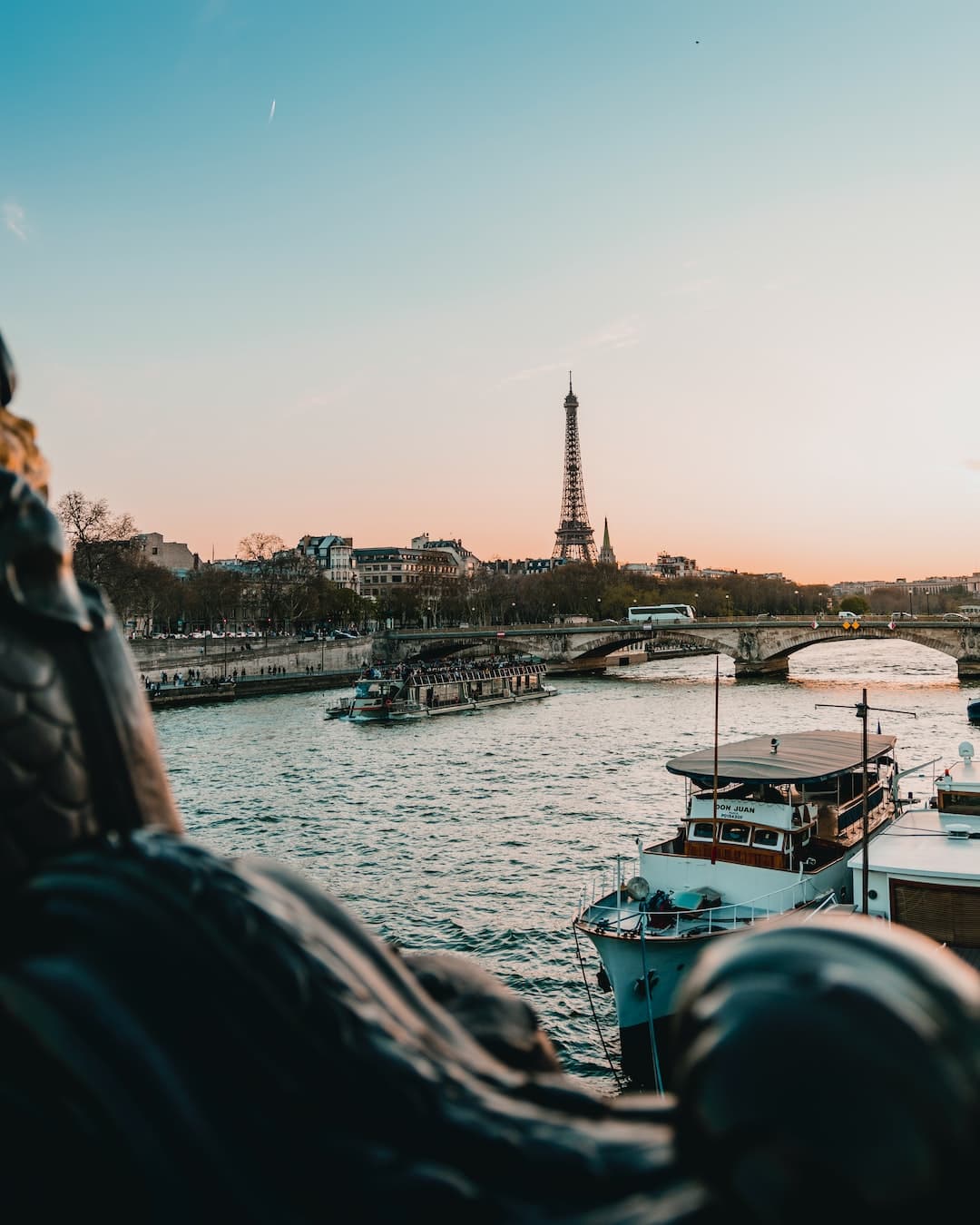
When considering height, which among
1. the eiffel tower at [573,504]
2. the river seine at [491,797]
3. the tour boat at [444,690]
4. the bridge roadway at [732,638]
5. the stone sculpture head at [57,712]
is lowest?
the river seine at [491,797]

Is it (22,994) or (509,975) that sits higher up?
(22,994)

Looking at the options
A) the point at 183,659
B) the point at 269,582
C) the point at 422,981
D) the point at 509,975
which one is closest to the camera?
the point at 422,981

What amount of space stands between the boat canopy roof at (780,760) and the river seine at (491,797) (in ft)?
3.28

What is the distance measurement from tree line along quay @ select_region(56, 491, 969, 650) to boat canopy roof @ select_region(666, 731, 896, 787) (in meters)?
30.0

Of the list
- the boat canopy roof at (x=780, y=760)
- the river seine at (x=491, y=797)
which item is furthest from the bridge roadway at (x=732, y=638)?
the boat canopy roof at (x=780, y=760)

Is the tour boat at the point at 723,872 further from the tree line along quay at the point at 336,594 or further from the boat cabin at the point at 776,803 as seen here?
the tree line along quay at the point at 336,594

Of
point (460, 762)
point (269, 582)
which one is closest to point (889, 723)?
point (460, 762)

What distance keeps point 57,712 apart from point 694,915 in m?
13.2

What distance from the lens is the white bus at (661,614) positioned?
68812mm

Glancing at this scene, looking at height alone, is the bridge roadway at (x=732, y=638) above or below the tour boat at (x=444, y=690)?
above

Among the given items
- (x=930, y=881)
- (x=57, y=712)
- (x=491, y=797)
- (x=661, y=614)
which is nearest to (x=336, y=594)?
(x=661, y=614)

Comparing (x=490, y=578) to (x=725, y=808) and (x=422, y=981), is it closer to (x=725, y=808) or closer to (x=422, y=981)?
(x=725, y=808)

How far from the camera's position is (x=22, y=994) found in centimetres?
135

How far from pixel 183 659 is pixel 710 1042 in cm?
5318
